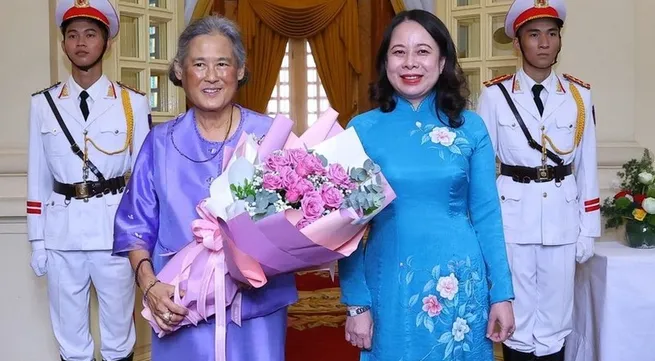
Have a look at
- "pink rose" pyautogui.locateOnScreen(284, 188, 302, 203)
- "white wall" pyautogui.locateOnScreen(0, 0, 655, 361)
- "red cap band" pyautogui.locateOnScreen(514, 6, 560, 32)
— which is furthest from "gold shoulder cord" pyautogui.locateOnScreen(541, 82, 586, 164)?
"pink rose" pyautogui.locateOnScreen(284, 188, 302, 203)

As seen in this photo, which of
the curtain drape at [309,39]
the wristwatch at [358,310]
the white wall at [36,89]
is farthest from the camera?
the curtain drape at [309,39]

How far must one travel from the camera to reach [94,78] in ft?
10.9

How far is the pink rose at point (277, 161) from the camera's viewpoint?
1.62m

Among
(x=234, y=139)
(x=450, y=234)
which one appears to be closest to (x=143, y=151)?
(x=234, y=139)

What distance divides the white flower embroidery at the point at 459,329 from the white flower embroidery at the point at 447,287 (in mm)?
67

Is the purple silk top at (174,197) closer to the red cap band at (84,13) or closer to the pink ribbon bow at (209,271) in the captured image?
the pink ribbon bow at (209,271)

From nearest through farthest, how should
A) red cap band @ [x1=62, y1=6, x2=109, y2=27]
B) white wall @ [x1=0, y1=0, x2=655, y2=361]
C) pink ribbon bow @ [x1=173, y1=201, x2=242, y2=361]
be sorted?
pink ribbon bow @ [x1=173, y1=201, x2=242, y2=361], red cap band @ [x1=62, y1=6, x2=109, y2=27], white wall @ [x1=0, y1=0, x2=655, y2=361]

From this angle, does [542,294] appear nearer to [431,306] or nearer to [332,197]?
[431,306]

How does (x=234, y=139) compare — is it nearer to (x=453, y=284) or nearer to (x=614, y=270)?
(x=453, y=284)

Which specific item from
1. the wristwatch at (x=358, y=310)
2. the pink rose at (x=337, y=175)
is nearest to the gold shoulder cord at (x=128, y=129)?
the wristwatch at (x=358, y=310)

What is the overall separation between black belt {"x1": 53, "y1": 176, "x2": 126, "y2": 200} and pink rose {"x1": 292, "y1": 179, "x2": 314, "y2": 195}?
1.89 m

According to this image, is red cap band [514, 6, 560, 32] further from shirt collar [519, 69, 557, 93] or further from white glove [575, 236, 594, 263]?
white glove [575, 236, 594, 263]

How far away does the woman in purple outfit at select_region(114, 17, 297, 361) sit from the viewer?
6.21 feet

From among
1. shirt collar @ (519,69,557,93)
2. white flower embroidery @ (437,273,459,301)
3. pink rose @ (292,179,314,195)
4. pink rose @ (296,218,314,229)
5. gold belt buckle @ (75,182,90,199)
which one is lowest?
white flower embroidery @ (437,273,459,301)
